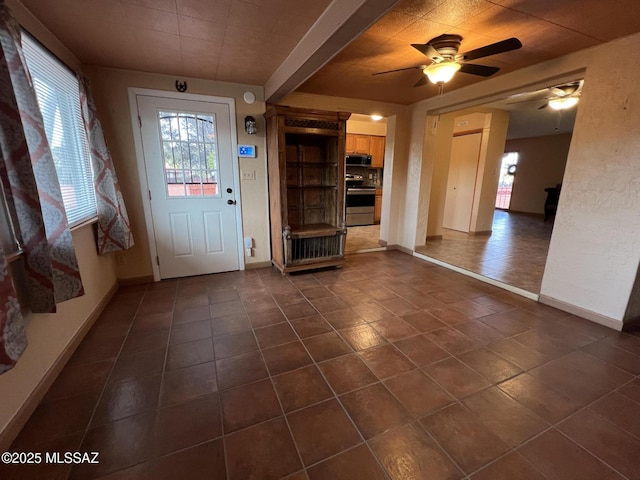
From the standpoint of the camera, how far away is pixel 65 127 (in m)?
2.29

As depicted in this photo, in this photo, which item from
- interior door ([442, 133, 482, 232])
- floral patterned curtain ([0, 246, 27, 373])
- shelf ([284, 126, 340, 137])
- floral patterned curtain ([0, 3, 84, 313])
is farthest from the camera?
interior door ([442, 133, 482, 232])

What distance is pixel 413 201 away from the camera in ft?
14.9

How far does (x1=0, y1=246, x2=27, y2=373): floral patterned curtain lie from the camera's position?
1167 mm

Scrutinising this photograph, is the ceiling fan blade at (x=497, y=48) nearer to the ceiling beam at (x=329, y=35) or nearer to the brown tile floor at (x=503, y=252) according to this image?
the ceiling beam at (x=329, y=35)

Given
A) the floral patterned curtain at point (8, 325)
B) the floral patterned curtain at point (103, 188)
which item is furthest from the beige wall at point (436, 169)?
the floral patterned curtain at point (8, 325)

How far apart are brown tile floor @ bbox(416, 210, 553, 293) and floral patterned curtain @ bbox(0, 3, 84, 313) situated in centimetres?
416

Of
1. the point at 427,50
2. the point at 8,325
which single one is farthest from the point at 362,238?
the point at 8,325

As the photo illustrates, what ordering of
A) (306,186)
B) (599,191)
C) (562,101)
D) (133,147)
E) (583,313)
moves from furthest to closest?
1. (562,101)
2. (306,186)
3. (133,147)
4. (583,313)
5. (599,191)

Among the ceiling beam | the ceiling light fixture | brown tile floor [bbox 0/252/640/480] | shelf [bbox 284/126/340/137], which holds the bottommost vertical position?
brown tile floor [bbox 0/252/640/480]

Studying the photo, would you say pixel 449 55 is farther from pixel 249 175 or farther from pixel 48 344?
pixel 48 344

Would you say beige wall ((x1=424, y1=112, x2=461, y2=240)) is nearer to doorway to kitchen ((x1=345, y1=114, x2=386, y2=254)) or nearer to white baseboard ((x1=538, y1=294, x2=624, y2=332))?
doorway to kitchen ((x1=345, y1=114, x2=386, y2=254))

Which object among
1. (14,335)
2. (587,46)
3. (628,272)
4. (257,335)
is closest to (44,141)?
(14,335)

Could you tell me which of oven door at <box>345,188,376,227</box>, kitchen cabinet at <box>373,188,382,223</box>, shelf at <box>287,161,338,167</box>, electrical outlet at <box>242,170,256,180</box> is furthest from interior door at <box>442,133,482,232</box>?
electrical outlet at <box>242,170,256,180</box>

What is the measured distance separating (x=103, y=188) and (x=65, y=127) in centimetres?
56
